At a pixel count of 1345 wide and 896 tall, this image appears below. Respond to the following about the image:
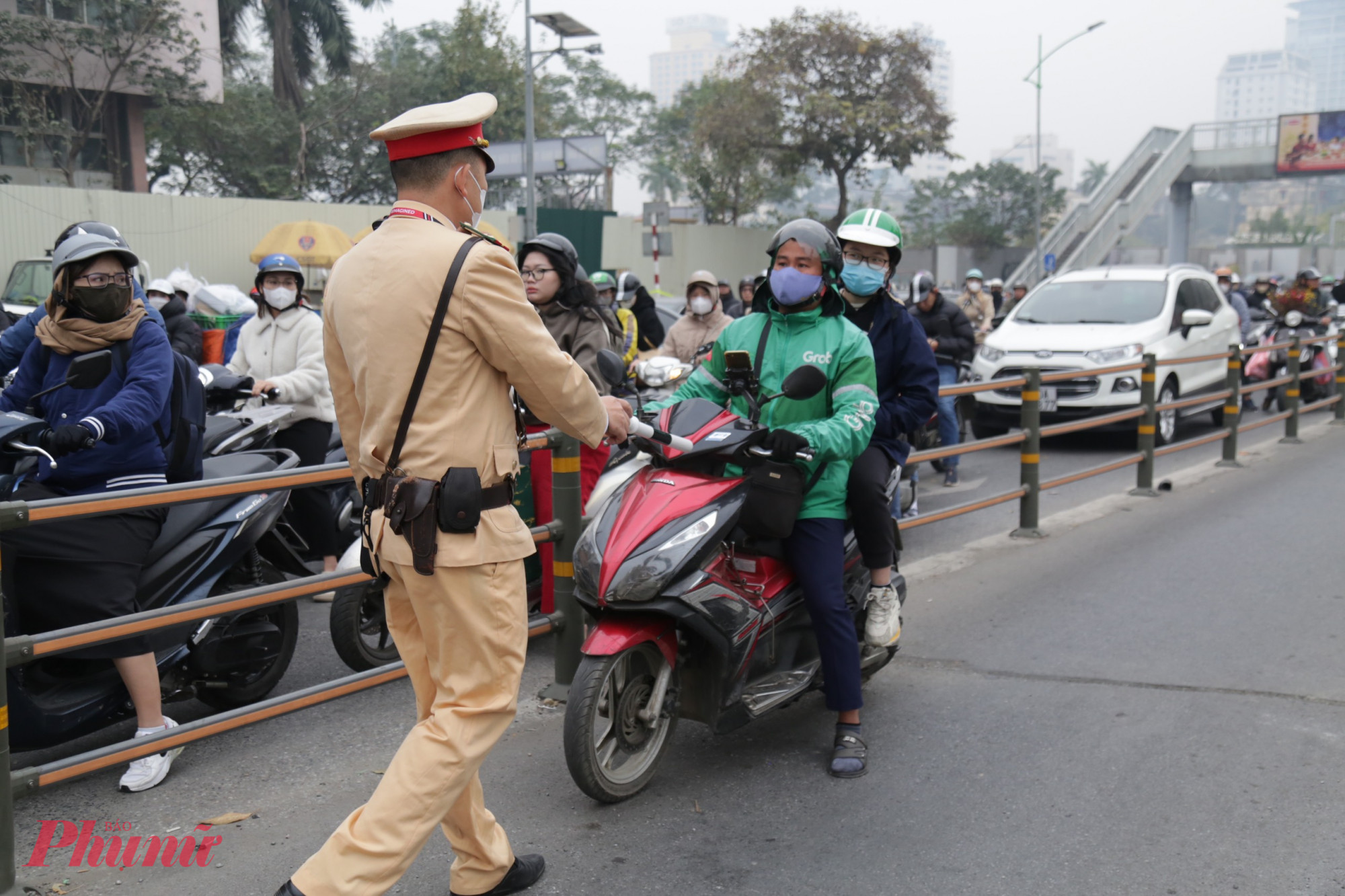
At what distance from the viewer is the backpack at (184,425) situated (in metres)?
4.10

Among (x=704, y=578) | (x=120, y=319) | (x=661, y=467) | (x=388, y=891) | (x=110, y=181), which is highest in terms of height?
(x=110, y=181)

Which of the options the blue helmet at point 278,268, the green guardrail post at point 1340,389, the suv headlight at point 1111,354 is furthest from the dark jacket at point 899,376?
the green guardrail post at point 1340,389

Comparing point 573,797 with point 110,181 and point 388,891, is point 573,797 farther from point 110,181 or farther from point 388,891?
point 110,181

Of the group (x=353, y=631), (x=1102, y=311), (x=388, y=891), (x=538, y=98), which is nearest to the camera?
(x=388, y=891)

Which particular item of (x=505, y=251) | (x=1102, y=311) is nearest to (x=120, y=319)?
(x=505, y=251)

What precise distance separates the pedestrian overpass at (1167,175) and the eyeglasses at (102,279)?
121 feet

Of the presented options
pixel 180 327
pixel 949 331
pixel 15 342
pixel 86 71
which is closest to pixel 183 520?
pixel 15 342

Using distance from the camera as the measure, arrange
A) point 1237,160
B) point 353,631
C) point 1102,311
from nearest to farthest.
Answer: point 353,631, point 1102,311, point 1237,160

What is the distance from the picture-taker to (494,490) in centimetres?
278

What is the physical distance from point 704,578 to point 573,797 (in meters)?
0.84

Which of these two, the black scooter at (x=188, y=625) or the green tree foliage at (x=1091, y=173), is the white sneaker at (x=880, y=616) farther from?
the green tree foliage at (x=1091, y=173)

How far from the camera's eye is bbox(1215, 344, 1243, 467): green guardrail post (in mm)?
9922

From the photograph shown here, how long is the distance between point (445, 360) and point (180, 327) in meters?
6.46

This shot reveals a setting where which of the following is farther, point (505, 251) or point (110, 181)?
point (110, 181)
